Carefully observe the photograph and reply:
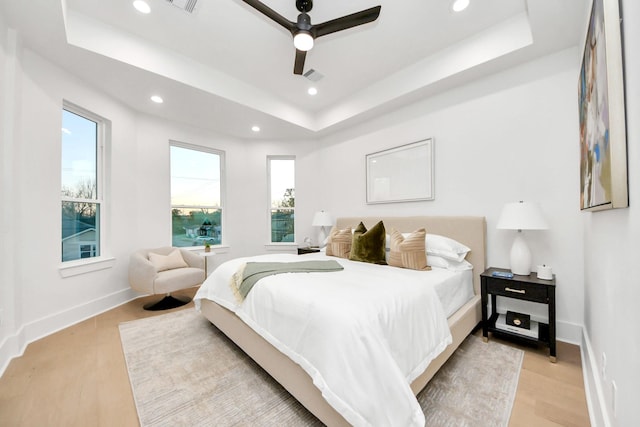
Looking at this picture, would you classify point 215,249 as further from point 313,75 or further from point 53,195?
point 313,75

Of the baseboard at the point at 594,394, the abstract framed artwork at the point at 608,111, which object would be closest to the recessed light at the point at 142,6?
the abstract framed artwork at the point at 608,111

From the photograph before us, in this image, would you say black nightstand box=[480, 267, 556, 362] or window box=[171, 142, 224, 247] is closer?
black nightstand box=[480, 267, 556, 362]

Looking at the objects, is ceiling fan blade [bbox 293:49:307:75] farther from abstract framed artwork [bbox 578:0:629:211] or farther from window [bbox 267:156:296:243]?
window [bbox 267:156:296:243]

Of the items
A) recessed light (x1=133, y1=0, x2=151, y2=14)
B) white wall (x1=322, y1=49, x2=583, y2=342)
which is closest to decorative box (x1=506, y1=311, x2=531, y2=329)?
white wall (x1=322, y1=49, x2=583, y2=342)

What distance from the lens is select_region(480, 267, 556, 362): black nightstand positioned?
2.02m

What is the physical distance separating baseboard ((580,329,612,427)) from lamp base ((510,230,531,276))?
0.65 meters

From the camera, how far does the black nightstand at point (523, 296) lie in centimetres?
202

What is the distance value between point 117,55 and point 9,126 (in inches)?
43.1

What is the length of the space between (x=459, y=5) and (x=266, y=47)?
1.91 m

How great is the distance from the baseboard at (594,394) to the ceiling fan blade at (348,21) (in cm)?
276

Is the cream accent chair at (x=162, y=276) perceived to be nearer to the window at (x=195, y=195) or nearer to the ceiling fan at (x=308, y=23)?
the window at (x=195, y=195)

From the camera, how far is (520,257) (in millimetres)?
2330

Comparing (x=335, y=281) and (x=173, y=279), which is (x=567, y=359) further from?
(x=173, y=279)

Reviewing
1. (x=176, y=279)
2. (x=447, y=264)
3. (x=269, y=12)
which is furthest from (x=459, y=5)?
(x=176, y=279)
